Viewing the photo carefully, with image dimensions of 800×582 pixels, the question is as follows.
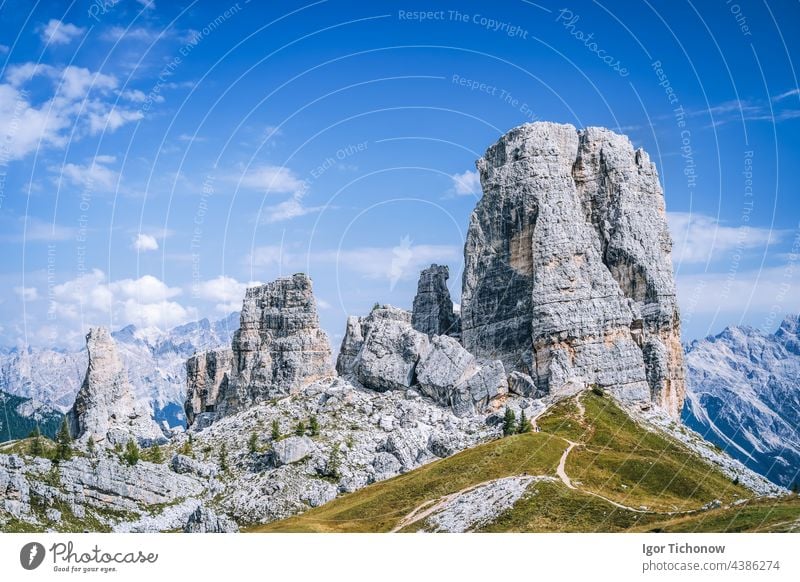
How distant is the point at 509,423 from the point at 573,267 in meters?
34.4

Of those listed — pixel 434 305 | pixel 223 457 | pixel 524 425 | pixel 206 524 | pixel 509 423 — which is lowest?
pixel 206 524

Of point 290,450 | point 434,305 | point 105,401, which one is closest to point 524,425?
point 290,450

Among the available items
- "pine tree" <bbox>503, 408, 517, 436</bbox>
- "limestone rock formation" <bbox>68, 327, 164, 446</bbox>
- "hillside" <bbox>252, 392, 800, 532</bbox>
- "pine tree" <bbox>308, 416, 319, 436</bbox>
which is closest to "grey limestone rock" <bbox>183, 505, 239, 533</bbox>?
"hillside" <bbox>252, 392, 800, 532</bbox>

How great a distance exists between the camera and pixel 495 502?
8856 centimetres

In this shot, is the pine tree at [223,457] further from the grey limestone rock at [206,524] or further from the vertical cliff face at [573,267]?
the vertical cliff face at [573,267]

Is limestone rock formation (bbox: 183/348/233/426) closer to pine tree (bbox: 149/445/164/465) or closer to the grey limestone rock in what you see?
pine tree (bbox: 149/445/164/465)

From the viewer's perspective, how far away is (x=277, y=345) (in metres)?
155

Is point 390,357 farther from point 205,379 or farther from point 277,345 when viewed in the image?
point 205,379

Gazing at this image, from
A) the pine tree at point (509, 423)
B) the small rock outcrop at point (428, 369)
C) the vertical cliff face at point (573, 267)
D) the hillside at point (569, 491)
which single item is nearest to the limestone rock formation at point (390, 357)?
the small rock outcrop at point (428, 369)

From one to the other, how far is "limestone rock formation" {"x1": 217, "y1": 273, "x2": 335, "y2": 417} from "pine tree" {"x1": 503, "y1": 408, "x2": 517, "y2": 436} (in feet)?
145
